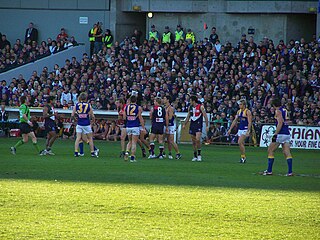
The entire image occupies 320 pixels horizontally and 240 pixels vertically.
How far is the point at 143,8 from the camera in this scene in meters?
45.4

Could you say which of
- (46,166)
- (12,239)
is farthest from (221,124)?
(12,239)

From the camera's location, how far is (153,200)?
1520 cm

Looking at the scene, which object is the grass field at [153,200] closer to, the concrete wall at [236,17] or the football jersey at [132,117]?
the football jersey at [132,117]

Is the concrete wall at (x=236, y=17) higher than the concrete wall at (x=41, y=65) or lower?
higher

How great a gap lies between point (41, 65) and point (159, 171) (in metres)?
25.0

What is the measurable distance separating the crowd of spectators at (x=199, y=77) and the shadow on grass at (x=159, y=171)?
734cm

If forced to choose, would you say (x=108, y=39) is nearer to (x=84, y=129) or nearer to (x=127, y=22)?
(x=127, y=22)

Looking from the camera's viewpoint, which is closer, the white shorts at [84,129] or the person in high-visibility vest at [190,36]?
the white shorts at [84,129]

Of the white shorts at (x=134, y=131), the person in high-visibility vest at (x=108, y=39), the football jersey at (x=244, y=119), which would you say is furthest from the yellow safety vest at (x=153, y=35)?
the white shorts at (x=134, y=131)

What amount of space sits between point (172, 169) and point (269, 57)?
16.9 meters

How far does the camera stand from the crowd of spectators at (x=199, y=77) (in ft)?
117

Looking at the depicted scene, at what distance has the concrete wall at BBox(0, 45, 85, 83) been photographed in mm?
44500

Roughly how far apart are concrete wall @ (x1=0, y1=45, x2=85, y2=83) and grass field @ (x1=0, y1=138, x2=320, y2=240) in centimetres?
2064

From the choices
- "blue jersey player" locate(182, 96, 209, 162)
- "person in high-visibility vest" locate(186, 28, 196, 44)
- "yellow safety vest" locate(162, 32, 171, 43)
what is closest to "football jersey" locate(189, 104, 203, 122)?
"blue jersey player" locate(182, 96, 209, 162)
